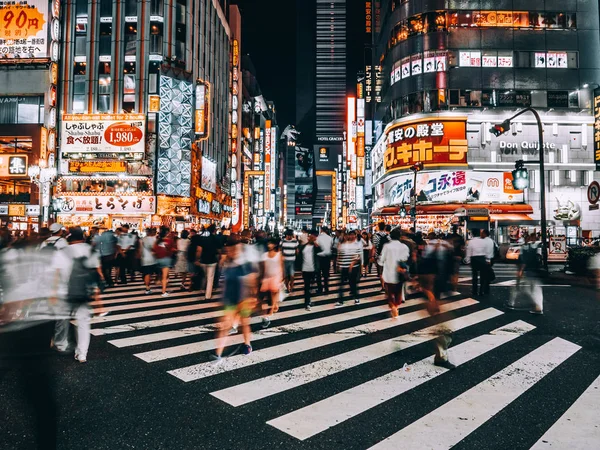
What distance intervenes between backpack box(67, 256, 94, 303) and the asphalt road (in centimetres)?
83

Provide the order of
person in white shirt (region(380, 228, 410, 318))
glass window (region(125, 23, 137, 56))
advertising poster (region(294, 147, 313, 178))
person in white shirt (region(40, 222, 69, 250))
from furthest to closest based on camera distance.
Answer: advertising poster (region(294, 147, 313, 178)) → glass window (region(125, 23, 137, 56)) → person in white shirt (region(40, 222, 69, 250)) → person in white shirt (region(380, 228, 410, 318))

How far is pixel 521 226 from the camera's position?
34438mm

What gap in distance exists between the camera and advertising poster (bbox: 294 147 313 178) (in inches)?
5669

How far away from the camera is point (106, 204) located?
32281 millimetres

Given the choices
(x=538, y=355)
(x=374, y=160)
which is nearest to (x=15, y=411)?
(x=538, y=355)

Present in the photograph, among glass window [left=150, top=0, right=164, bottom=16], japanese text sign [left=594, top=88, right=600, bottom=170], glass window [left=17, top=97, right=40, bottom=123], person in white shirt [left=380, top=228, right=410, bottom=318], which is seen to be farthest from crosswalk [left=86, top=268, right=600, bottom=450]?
glass window [left=150, top=0, right=164, bottom=16]

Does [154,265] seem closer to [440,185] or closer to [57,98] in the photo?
[440,185]

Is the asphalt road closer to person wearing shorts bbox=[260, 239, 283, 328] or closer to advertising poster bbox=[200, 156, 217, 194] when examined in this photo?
person wearing shorts bbox=[260, 239, 283, 328]

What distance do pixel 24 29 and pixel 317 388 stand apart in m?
37.2

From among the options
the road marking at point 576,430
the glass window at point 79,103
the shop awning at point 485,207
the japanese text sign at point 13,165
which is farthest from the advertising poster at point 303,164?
the road marking at point 576,430

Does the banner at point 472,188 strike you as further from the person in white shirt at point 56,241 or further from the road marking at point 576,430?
the road marking at point 576,430

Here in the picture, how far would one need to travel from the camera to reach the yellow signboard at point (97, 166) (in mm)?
33031

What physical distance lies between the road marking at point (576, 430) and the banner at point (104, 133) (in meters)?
32.4

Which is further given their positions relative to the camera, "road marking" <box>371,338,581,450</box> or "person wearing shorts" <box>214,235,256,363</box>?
"person wearing shorts" <box>214,235,256,363</box>
